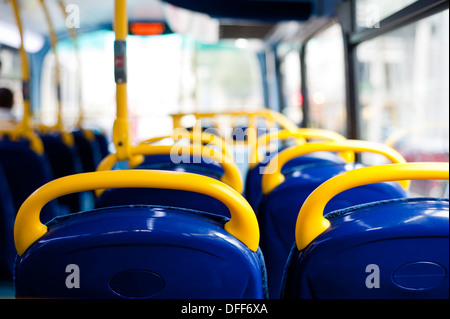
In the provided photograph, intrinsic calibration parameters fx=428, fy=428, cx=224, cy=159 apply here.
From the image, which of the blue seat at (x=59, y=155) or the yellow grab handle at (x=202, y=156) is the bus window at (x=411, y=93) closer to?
the blue seat at (x=59, y=155)

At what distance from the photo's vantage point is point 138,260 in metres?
0.66

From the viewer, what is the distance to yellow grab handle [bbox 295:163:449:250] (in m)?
0.70

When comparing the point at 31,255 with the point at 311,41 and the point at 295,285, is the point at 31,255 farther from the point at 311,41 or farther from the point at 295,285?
the point at 311,41

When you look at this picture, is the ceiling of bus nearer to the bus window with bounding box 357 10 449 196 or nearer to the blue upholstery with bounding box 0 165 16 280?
the bus window with bounding box 357 10 449 196

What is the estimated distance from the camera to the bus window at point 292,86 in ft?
13.5

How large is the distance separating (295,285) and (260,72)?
195 inches

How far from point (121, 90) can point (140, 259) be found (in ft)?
3.11

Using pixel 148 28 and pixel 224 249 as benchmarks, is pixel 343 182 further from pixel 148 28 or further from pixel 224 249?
pixel 148 28

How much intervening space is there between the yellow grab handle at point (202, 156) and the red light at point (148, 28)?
5.39m

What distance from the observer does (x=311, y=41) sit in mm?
3574

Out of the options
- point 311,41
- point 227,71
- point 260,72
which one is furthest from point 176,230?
point 227,71

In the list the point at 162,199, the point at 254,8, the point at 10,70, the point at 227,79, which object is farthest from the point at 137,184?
the point at 10,70

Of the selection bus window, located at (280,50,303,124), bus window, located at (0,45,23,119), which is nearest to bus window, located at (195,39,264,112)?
bus window, located at (280,50,303,124)

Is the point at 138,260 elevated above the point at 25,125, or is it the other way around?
the point at 25,125
